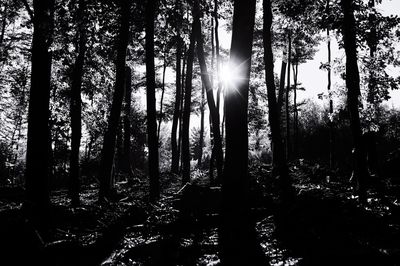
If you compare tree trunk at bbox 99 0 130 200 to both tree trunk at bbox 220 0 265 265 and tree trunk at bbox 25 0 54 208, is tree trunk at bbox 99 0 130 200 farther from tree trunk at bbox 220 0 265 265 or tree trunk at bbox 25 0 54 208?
tree trunk at bbox 220 0 265 265

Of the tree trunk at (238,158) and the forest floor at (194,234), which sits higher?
the tree trunk at (238,158)

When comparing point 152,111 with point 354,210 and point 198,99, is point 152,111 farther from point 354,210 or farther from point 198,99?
point 198,99

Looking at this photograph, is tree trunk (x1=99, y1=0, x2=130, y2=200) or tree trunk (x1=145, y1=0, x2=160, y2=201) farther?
tree trunk (x1=145, y1=0, x2=160, y2=201)

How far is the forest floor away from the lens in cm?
486

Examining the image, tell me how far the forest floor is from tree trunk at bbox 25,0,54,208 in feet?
2.32

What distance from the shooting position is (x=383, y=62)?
11.5 meters

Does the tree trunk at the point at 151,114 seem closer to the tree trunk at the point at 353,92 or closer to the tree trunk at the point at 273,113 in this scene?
the tree trunk at the point at 273,113

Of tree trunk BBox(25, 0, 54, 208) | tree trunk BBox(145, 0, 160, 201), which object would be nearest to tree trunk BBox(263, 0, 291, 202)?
tree trunk BBox(145, 0, 160, 201)

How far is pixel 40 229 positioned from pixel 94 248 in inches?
65.4

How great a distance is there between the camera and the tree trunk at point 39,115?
7.58 m

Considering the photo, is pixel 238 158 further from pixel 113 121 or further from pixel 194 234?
pixel 113 121

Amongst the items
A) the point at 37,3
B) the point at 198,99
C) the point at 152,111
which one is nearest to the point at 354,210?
the point at 152,111

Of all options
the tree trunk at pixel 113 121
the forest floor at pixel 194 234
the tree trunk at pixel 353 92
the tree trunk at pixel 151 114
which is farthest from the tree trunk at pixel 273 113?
the tree trunk at pixel 113 121

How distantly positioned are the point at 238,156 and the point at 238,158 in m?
0.04
